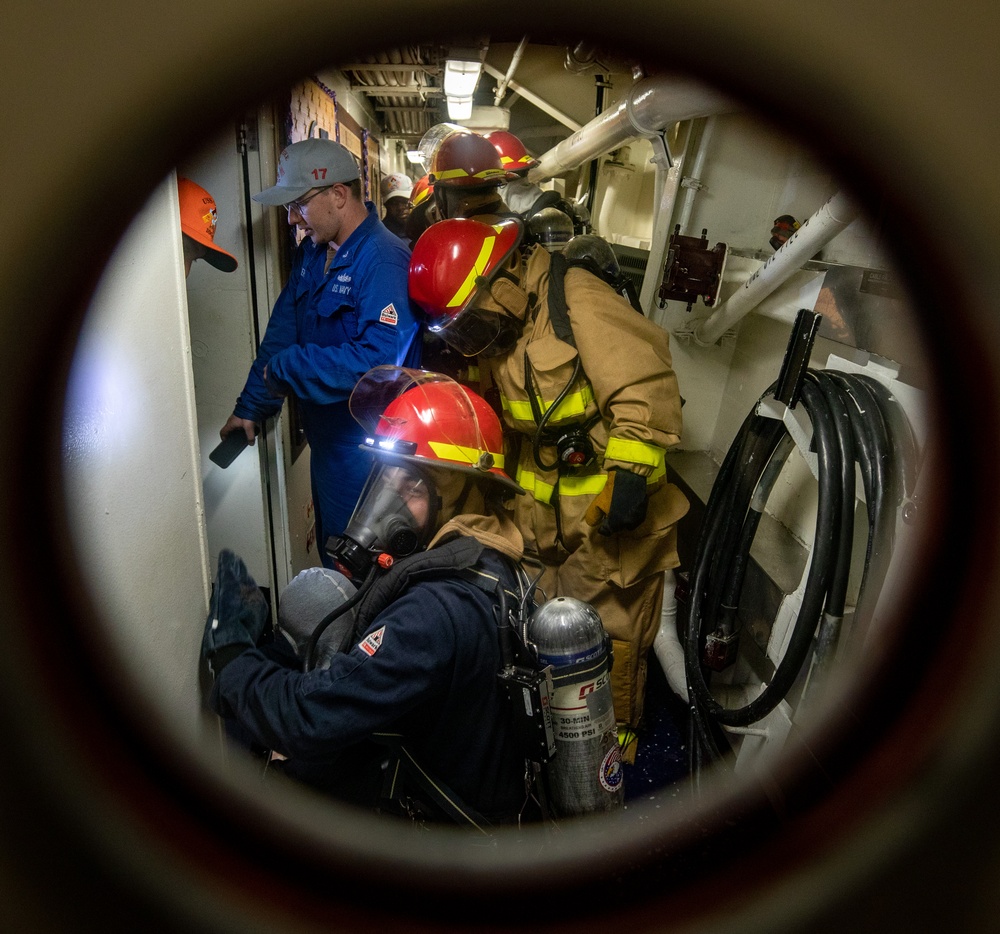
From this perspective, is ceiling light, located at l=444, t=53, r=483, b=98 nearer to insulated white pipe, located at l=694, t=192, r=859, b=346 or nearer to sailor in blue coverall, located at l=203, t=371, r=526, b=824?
insulated white pipe, located at l=694, t=192, r=859, b=346

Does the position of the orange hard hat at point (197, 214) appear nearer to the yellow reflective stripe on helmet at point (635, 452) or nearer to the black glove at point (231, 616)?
the black glove at point (231, 616)

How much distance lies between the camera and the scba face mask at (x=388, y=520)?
1335 millimetres

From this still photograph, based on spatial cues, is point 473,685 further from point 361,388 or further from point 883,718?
point 361,388

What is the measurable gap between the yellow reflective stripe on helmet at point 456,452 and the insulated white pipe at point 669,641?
3.48 feet

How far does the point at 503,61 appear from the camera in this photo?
3.57 m

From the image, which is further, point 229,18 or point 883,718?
point 883,718

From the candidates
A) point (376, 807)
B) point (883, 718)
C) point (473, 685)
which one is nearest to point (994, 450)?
point (883, 718)

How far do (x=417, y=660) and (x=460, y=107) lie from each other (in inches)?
161

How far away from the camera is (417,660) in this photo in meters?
1.09

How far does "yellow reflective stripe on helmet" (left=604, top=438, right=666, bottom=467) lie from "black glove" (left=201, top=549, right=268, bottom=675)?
42.5 inches

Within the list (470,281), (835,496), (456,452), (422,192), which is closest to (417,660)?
(456,452)

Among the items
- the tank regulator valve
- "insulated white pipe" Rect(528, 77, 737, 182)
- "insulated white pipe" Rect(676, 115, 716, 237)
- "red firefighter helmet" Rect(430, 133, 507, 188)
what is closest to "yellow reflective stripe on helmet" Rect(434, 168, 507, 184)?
"red firefighter helmet" Rect(430, 133, 507, 188)

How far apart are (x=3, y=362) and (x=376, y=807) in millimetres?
1205

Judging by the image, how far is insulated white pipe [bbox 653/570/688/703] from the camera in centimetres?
214
